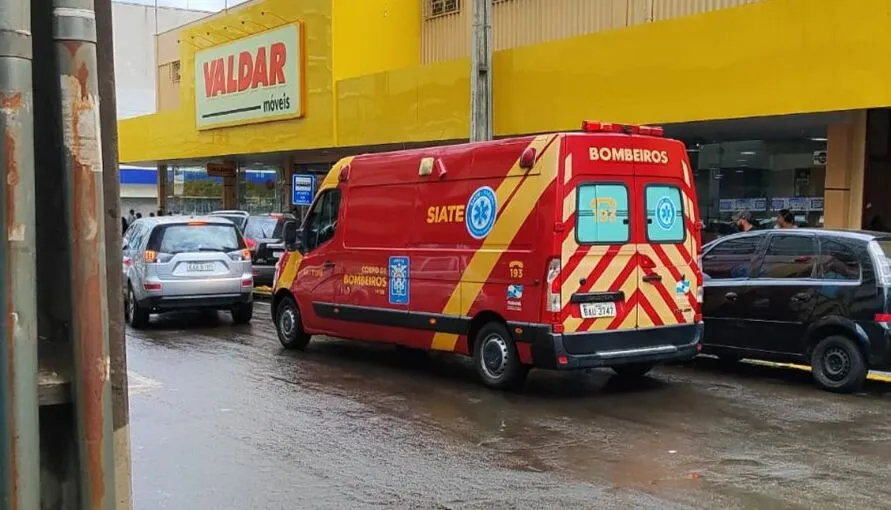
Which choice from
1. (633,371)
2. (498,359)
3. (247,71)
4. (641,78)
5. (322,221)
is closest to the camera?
(498,359)

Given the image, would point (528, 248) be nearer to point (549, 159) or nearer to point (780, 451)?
point (549, 159)

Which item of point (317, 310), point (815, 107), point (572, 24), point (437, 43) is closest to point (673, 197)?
point (815, 107)

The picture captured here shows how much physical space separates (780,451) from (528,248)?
287 centimetres

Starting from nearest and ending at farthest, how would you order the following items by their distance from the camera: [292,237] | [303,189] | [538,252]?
[538,252] → [292,237] → [303,189]

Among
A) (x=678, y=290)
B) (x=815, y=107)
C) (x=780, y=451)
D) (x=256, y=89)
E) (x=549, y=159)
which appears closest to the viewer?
(x=780, y=451)

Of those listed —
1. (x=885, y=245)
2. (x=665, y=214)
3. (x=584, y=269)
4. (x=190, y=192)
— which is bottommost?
(x=584, y=269)

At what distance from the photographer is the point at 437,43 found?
67.6 feet

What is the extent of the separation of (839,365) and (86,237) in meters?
8.31

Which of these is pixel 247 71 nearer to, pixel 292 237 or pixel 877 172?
pixel 292 237

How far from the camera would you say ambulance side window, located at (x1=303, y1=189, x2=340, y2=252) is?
1095 centimetres

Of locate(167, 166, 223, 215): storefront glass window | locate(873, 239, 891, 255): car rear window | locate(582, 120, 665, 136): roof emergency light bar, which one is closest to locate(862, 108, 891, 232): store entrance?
locate(873, 239, 891, 255): car rear window

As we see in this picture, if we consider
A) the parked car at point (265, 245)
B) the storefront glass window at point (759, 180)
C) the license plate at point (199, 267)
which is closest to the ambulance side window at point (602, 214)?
the storefront glass window at point (759, 180)

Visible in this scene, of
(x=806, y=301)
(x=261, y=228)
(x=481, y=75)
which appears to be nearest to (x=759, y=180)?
(x=481, y=75)

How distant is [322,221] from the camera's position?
11188 mm
